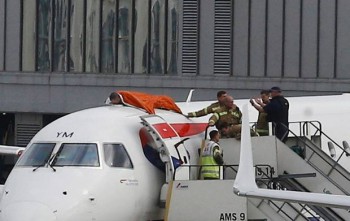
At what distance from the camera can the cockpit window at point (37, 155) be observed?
20.4 meters

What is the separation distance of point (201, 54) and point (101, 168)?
24.3 m

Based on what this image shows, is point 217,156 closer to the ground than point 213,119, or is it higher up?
closer to the ground

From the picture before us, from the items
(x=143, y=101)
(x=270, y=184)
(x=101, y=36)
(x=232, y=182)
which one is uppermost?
(x=101, y=36)

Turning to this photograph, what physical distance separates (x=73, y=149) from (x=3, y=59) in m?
26.5

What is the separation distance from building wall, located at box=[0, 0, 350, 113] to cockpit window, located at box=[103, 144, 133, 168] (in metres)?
23.0

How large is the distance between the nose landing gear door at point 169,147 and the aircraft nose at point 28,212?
2.74 m

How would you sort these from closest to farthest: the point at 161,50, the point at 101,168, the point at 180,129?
the point at 101,168, the point at 180,129, the point at 161,50

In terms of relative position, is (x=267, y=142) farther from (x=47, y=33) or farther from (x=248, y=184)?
(x=47, y=33)

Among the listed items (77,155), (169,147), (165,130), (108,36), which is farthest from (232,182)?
(108,36)

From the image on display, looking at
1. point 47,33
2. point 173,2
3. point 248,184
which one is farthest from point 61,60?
point 248,184

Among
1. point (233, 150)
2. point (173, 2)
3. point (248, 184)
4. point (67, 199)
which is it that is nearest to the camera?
point (248, 184)

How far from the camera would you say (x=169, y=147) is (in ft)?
68.0

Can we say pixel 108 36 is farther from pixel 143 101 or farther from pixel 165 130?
pixel 165 130

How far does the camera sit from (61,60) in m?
46.0
